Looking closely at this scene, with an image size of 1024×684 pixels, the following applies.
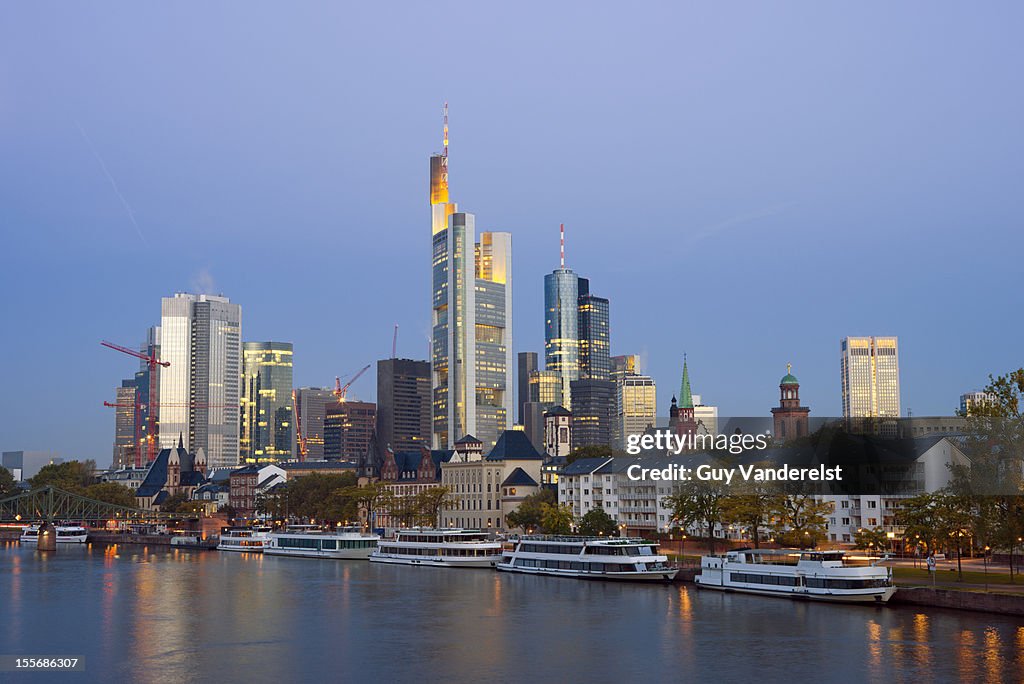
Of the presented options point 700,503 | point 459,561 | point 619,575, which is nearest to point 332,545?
point 459,561

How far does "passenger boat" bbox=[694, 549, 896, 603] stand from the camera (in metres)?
99.1

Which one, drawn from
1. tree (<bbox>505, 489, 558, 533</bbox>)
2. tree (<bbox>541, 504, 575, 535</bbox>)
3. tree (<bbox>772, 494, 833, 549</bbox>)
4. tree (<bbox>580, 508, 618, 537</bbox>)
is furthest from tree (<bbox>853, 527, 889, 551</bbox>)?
tree (<bbox>505, 489, 558, 533</bbox>)

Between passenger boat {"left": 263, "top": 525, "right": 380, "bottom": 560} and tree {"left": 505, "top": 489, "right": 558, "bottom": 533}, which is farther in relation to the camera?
tree {"left": 505, "top": 489, "right": 558, "bottom": 533}

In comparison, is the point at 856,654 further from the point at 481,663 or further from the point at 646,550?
the point at 646,550

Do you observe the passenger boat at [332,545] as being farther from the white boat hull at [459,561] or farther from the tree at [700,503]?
the tree at [700,503]

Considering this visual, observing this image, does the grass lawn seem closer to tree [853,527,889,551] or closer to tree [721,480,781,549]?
tree [853,527,889,551]

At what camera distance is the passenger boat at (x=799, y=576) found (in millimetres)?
99062

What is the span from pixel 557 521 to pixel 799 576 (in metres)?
69.2

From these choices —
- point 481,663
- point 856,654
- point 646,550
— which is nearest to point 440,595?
point 646,550

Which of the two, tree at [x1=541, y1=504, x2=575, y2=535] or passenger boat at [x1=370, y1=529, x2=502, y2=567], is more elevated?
tree at [x1=541, y1=504, x2=575, y2=535]

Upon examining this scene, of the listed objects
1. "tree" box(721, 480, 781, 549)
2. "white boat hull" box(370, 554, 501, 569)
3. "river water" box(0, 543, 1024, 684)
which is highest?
"tree" box(721, 480, 781, 549)

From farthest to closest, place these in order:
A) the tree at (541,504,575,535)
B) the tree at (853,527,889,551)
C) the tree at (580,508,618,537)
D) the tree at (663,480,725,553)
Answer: the tree at (541,504,575,535) < the tree at (580,508,618,537) < the tree at (663,480,725,553) < the tree at (853,527,889,551)

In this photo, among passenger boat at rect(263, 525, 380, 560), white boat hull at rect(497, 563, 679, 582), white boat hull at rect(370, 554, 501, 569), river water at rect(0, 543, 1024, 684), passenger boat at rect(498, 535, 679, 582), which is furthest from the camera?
passenger boat at rect(263, 525, 380, 560)

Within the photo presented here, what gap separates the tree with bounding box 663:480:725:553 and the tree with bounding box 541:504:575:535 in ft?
87.0
